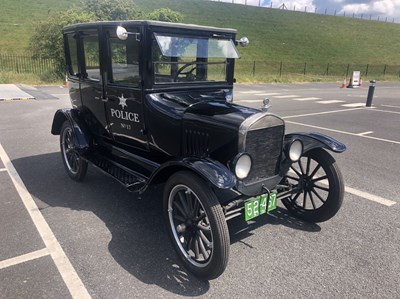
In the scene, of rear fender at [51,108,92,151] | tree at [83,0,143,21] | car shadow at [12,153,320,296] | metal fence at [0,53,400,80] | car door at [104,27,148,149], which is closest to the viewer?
car shadow at [12,153,320,296]

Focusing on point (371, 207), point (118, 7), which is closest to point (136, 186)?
point (371, 207)

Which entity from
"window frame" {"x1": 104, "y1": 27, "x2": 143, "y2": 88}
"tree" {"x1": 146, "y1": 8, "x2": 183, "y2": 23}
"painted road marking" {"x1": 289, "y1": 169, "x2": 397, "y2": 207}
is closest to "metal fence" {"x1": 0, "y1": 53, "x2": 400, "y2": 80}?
"tree" {"x1": 146, "y1": 8, "x2": 183, "y2": 23}

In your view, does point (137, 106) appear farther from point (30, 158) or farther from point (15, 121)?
point (15, 121)

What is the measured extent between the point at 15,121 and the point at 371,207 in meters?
8.05

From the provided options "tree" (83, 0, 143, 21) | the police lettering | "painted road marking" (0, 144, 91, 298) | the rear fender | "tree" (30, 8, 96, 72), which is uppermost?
"tree" (83, 0, 143, 21)

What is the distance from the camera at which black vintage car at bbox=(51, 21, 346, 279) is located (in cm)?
283

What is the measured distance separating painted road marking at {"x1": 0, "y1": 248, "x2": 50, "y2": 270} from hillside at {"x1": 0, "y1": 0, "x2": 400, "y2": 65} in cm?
3201

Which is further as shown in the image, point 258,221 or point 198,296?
point 258,221

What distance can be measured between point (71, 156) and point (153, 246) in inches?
91.0

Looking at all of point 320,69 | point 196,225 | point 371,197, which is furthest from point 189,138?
point 320,69

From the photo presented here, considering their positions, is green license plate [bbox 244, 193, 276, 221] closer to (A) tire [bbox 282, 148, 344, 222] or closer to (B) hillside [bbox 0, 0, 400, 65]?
(A) tire [bbox 282, 148, 344, 222]

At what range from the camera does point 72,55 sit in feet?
15.5

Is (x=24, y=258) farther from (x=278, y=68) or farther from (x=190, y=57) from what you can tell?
(x=278, y=68)

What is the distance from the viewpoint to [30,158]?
5656 mm
